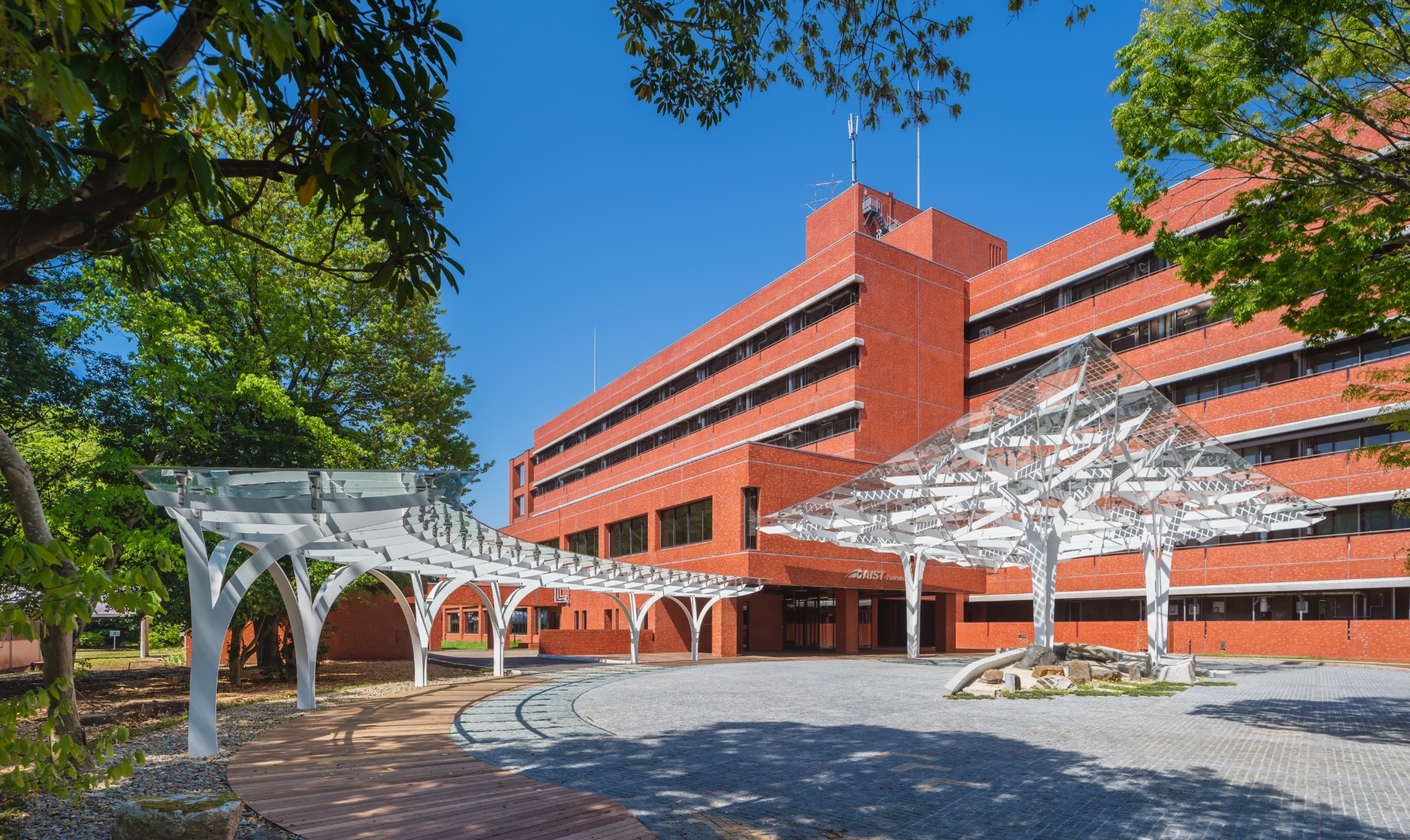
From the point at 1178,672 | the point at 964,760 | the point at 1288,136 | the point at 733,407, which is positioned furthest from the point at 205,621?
the point at 733,407

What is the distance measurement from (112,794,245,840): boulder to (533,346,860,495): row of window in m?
39.4

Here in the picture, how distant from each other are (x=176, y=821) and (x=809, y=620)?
39.0 m

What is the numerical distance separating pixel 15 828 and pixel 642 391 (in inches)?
2258

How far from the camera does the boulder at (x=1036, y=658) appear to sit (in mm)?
19969

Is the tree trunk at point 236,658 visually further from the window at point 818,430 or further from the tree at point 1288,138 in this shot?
the window at point 818,430

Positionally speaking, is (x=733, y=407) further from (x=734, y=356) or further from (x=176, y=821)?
(x=176, y=821)

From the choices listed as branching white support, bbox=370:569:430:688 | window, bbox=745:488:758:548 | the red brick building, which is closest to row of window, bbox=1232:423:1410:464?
the red brick building

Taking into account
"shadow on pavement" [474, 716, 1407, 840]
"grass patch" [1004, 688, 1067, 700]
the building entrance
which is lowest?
the building entrance

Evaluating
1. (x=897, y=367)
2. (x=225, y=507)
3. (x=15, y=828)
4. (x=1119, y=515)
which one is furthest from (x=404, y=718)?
(x=897, y=367)

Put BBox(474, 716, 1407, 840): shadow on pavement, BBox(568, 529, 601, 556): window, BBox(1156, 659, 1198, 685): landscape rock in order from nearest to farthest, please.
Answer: BBox(474, 716, 1407, 840): shadow on pavement → BBox(1156, 659, 1198, 685): landscape rock → BBox(568, 529, 601, 556): window

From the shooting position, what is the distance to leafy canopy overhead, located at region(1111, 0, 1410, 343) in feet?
31.4

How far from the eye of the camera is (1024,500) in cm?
2169

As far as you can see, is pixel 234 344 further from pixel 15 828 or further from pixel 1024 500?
pixel 1024 500

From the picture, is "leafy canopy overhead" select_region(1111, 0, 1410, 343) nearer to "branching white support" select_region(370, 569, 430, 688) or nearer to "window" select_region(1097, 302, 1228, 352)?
"branching white support" select_region(370, 569, 430, 688)
